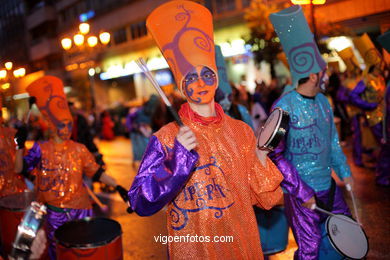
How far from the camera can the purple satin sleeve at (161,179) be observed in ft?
7.30

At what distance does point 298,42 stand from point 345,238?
184 cm

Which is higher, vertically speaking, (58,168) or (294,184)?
(58,168)

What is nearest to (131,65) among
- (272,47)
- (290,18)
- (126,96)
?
(126,96)

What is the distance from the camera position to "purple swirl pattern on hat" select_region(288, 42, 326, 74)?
155 inches

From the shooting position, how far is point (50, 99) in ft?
15.3

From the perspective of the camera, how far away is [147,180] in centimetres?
236

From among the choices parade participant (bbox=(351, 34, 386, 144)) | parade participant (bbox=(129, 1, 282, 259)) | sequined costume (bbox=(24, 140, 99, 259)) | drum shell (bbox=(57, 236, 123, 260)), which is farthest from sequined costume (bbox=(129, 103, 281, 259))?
parade participant (bbox=(351, 34, 386, 144))

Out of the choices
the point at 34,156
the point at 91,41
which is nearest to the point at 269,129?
the point at 34,156

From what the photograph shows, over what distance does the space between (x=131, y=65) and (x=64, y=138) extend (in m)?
29.3

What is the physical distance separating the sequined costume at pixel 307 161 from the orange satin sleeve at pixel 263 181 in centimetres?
92

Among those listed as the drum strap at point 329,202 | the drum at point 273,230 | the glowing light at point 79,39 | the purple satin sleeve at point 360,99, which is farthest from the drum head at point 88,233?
the glowing light at point 79,39

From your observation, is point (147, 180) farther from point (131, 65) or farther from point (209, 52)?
point (131, 65)

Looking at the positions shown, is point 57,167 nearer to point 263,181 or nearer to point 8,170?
point 8,170

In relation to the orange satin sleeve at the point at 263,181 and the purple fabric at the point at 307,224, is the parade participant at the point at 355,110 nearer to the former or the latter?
the purple fabric at the point at 307,224
